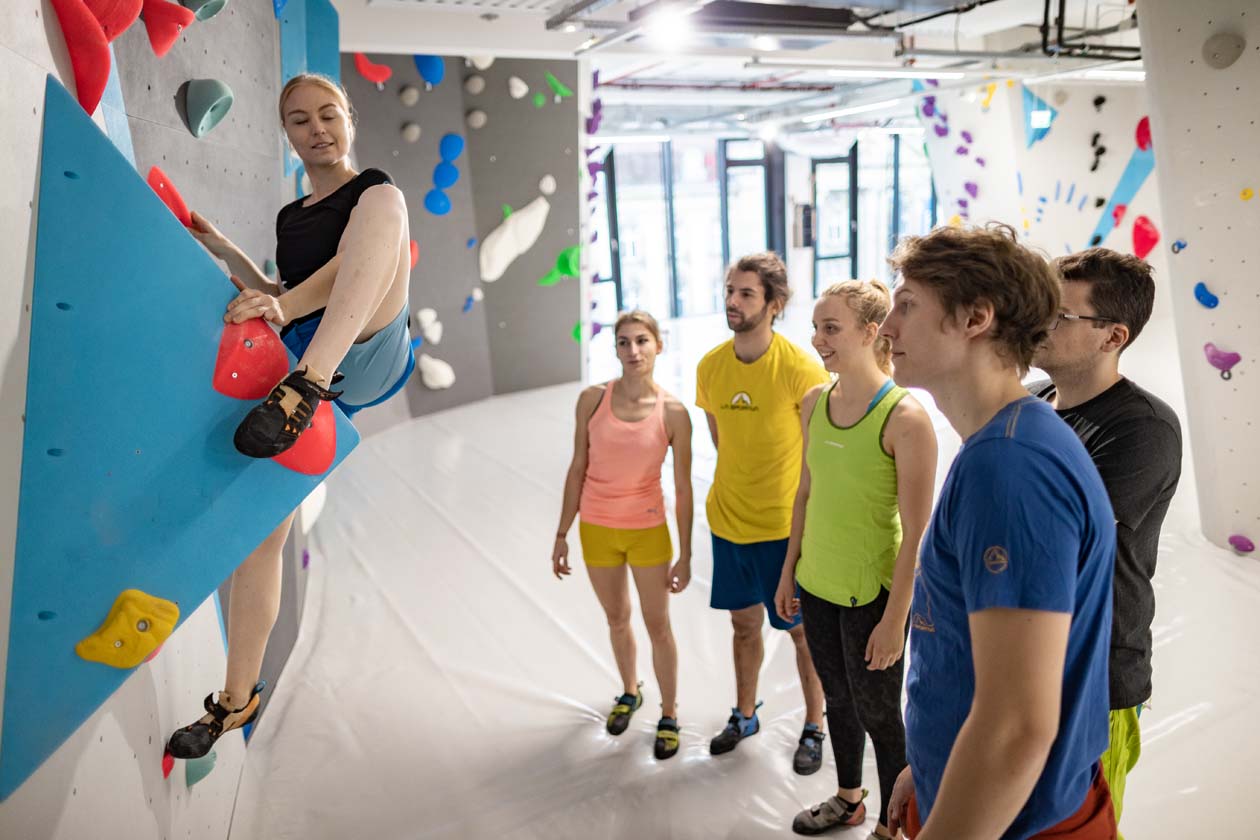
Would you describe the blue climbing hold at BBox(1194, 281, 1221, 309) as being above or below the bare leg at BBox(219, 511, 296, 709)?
above

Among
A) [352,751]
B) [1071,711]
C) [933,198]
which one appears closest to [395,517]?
[352,751]

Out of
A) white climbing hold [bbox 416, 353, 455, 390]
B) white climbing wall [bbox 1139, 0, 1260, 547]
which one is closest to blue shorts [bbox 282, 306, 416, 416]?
white climbing wall [bbox 1139, 0, 1260, 547]

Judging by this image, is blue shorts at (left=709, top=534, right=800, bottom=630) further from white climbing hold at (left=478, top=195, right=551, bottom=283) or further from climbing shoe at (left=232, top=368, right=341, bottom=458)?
white climbing hold at (left=478, top=195, right=551, bottom=283)

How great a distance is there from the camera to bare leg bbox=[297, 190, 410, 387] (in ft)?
4.48

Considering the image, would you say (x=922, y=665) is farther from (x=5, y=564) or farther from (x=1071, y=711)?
(x=5, y=564)

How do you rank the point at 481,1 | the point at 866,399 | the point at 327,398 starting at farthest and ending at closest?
the point at 481,1 → the point at 866,399 → the point at 327,398

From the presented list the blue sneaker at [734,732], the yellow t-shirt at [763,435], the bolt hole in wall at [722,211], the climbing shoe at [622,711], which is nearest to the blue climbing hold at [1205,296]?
the yellow t-shirt at [763,435]

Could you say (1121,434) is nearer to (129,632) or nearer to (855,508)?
(855,508)

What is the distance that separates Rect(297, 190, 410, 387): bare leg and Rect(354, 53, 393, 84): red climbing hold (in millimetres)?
5160

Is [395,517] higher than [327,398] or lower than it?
lower

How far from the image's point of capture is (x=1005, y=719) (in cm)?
98

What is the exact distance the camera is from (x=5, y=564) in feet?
3.41

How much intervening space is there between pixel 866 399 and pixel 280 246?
1.31 m

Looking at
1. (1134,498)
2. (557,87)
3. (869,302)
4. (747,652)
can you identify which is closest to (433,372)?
(557,87)
